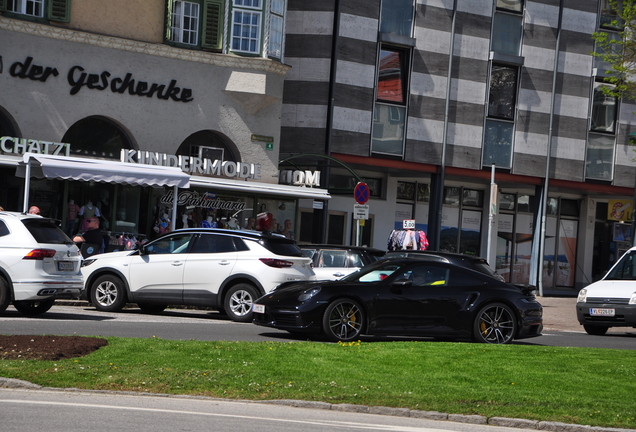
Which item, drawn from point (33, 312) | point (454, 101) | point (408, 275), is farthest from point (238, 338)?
point (454, 101)

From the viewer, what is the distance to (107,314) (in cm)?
1811

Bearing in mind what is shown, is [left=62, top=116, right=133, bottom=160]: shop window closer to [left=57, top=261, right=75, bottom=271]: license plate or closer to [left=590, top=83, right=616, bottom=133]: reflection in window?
[left=57, top=261, right=75, bottom=271]: license plate

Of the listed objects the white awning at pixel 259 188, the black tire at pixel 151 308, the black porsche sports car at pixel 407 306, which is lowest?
the black tire at pixel 151 308

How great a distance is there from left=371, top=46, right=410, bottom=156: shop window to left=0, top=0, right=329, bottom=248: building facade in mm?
4142

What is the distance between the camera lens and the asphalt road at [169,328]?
46.6ft

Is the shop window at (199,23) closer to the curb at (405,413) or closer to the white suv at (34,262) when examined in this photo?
the white suv at (34,262)

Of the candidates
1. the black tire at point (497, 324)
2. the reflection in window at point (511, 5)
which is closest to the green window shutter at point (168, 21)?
the reflection in window at point (511, 5)

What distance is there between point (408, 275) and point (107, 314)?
608 cm

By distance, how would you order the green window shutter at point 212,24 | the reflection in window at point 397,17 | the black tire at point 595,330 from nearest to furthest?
the black tire at point 595,330 < the green window shutter at point 212,24 < the reflection in window at point 397,17

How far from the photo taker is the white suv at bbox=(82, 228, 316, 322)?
17.9 m

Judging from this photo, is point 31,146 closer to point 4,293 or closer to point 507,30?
point 4,293

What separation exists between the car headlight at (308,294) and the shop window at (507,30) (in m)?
21.3

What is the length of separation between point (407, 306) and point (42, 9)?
14537 mm

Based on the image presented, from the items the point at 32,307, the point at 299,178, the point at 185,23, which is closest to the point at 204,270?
the point at 32,307
